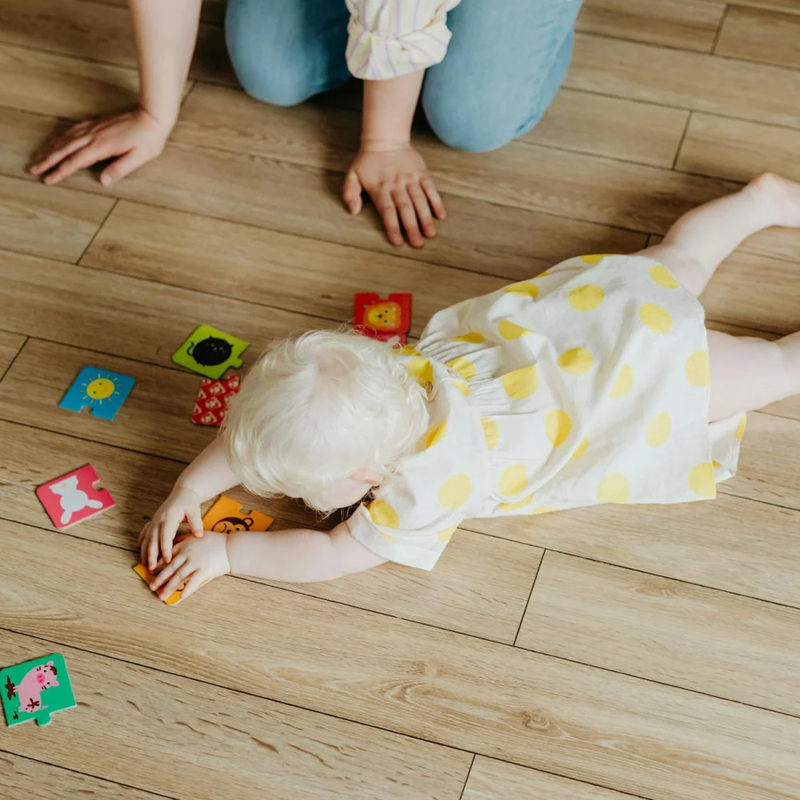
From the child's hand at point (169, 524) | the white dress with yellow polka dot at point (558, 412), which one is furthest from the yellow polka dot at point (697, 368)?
the child's hand at point (169, 524)

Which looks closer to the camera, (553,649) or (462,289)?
(553,649)

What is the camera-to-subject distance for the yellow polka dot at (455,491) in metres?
1.13

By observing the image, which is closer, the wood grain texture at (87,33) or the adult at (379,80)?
the adult at (379,80)

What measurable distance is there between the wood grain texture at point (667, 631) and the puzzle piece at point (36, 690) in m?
0.55

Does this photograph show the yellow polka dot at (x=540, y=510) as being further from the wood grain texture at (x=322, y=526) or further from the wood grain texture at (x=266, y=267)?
the wood grain texture at (x=266, y=267)

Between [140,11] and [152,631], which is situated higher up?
[140,11]

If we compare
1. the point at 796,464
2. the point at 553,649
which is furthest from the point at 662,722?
the point at 796,464

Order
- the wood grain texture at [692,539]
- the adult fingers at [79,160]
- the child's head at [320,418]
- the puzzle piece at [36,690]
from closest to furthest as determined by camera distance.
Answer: the child's head at [320,418]
the puzzle piece at [36,690]
the wood grain texture at [692,539]
the adult fingers at [79,160]

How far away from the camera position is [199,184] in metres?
1.63

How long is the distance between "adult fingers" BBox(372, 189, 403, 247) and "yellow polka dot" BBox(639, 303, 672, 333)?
1.56 ft

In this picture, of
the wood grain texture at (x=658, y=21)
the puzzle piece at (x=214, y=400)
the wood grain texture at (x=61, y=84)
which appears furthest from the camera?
the wood grain texture at (x=658, y=21)

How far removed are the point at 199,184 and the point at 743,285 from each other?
2.95ft

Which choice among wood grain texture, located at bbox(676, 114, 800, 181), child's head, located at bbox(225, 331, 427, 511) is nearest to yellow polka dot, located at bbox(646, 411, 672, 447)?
child's head, located at bbox(225, 331, 427, 511)

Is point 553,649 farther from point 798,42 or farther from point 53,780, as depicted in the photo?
point 798,42
